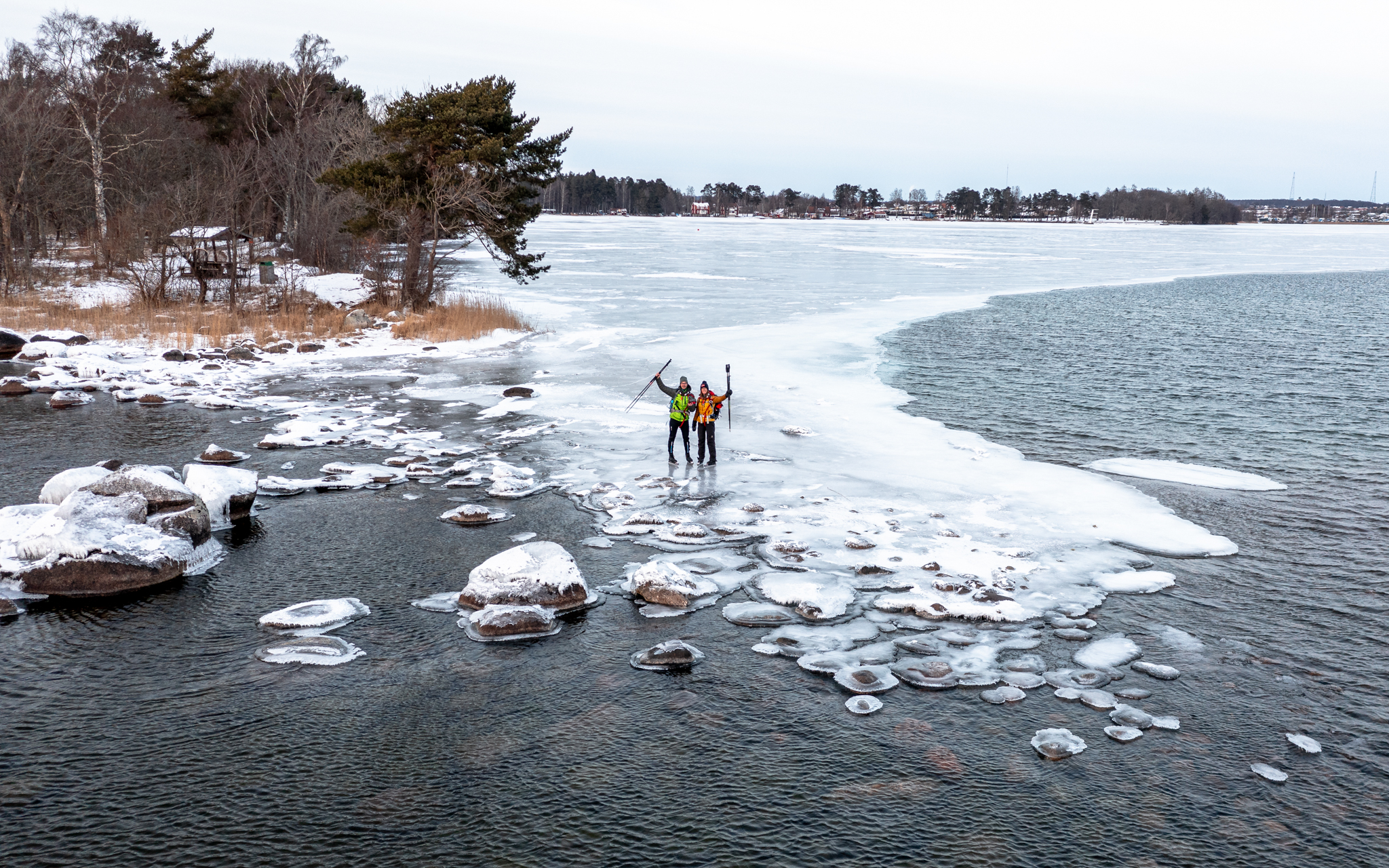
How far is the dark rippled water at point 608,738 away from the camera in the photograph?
6.88m

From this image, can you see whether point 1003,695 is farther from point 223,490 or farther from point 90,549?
point 223,490

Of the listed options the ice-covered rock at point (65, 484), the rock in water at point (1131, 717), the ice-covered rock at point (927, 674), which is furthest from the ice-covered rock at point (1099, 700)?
the ice-covered rock at point (65, 484)

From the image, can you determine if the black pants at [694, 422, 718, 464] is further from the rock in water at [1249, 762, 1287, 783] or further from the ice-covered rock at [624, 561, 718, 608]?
the rock in water at [1249, 762, 1287, 783]

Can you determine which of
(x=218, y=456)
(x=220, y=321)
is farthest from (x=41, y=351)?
(x=218, y=456)

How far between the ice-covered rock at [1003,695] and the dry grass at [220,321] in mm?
24290

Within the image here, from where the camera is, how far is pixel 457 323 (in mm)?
31547

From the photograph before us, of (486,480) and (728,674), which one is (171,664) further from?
(486,480)

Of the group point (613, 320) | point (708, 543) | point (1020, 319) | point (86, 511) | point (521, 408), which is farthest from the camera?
point (1020, 319)

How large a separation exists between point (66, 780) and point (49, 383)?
18287 mm

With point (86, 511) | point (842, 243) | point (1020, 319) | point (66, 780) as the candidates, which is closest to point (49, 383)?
point (86, 511)

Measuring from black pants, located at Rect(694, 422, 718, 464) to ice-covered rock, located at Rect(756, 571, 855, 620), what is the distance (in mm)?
4654

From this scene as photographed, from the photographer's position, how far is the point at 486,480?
15359mm

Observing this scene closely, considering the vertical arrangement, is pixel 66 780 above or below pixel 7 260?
below

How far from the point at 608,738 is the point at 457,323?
2514cm
